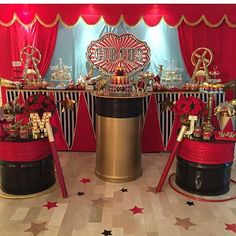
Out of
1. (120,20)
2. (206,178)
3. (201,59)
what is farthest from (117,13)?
(206,178)

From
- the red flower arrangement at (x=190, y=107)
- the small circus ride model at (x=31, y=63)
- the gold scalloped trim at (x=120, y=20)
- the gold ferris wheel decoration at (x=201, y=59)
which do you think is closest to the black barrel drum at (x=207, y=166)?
the red flower arrangement at (x=190, y=107)

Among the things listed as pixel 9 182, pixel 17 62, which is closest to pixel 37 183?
pixel 9 182

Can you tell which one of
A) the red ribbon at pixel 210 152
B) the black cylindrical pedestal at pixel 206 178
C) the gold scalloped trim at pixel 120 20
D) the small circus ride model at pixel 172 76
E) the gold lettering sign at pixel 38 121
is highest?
the gold scalloped trim at pixel 120 20

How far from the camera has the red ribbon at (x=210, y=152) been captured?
10.7ft

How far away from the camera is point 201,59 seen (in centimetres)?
509

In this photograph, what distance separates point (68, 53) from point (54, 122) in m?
1.31

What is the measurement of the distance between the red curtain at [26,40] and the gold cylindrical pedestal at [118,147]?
2.15 metres

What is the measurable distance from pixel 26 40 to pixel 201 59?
3042 millimetres

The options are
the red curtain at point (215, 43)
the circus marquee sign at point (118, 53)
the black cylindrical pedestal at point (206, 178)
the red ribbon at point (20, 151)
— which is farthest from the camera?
the circus marquee sign at point (118, 53)

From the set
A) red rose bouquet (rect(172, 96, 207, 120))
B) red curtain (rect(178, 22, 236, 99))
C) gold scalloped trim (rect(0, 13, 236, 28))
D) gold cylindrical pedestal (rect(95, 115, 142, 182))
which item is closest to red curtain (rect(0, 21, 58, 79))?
gold scalloped trim (rect(0, 13, 236, 28))

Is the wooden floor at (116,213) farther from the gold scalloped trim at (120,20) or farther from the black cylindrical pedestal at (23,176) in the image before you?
the gold scalloped trim at (120,20)

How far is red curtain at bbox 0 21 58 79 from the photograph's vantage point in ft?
17.0

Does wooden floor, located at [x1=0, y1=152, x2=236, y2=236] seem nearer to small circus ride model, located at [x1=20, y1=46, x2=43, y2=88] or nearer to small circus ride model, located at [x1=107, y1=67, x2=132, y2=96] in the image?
small circus ride model, located at [x1=107, y1=67, x2=132, y2=96]

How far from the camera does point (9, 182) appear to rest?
3295 mm
